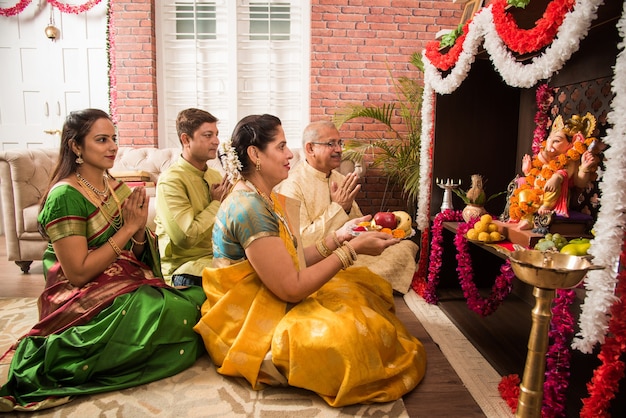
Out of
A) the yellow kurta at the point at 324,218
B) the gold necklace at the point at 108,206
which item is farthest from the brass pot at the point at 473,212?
the gold necklace at the point at 108,206

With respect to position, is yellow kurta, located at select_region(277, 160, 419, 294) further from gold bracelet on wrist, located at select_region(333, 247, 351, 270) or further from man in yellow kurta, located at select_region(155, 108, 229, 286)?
gold bracelet on wrist, located at select_region(333, 247, 351, 270)

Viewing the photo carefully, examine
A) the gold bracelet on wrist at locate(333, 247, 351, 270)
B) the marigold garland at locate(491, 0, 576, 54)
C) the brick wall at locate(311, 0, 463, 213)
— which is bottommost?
the gold bracelet on wrist at locate(333, 247, 351, 270)

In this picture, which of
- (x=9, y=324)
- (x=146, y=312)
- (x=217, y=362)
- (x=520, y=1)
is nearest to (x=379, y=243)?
(x=217, y=362)

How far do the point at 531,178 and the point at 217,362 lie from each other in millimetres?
1966

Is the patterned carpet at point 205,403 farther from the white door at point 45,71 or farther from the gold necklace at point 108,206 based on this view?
the white door at point 45,71

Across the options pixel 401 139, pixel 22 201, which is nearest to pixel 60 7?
pixel 22 201

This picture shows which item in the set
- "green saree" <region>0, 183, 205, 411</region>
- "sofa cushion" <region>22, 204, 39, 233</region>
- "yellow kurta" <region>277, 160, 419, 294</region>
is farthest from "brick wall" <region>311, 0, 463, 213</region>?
"green saree" <region>0, 183, 205, 411</region>

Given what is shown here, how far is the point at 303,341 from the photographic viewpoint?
177 centimetres

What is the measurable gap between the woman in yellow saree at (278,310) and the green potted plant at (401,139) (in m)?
2.94

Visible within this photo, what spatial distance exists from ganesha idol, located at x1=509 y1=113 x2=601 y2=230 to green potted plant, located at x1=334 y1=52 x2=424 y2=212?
7.37ft

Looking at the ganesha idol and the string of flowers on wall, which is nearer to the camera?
the ganesha idol

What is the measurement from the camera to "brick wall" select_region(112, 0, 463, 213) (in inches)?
223

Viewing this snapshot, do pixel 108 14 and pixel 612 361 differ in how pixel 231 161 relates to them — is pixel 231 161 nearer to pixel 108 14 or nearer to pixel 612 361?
pixel 612 361

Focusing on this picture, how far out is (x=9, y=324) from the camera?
2918 mm
